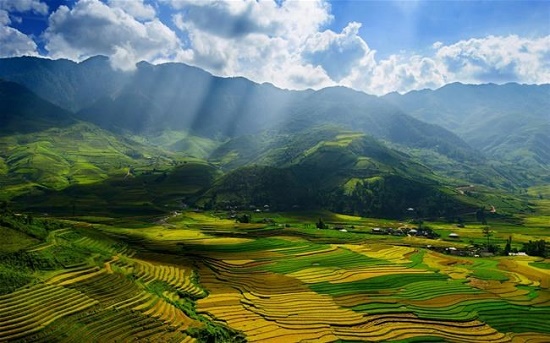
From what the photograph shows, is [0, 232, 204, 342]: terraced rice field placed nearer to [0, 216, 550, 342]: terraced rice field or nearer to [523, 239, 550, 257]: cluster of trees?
[0, 216, 550, 342]: terraced rice field

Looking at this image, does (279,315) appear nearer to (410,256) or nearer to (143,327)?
(143,327)

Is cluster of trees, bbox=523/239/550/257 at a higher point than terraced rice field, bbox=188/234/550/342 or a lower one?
higher

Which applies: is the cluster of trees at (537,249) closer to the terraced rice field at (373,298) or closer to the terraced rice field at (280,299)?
the terraced rice field at (280,299)

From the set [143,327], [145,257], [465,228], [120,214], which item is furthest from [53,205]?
[465,228]

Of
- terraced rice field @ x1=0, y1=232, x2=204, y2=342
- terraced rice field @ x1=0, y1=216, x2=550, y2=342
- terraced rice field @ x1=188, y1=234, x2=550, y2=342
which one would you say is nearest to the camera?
terraced rice field @ x1=0, y1=232, x2=204, y2=342

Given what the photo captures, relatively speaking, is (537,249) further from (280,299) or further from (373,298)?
(280,299)

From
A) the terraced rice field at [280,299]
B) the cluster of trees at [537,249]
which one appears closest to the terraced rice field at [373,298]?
the terraced rice field at [280,299]

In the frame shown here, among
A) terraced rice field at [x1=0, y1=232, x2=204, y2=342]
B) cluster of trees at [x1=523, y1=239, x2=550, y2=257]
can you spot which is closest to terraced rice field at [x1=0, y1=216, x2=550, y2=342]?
terraced rice field at [x1=0, y1=232, x2=204, y2=342]

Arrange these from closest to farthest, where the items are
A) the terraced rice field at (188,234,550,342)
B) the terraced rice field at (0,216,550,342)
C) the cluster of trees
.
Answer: the terraced rice field at (0,216,550,342) → the terraced rice field at (188,234,550,342) → the cluster of trees

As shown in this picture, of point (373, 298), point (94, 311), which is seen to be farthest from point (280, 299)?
point (94, 311)
